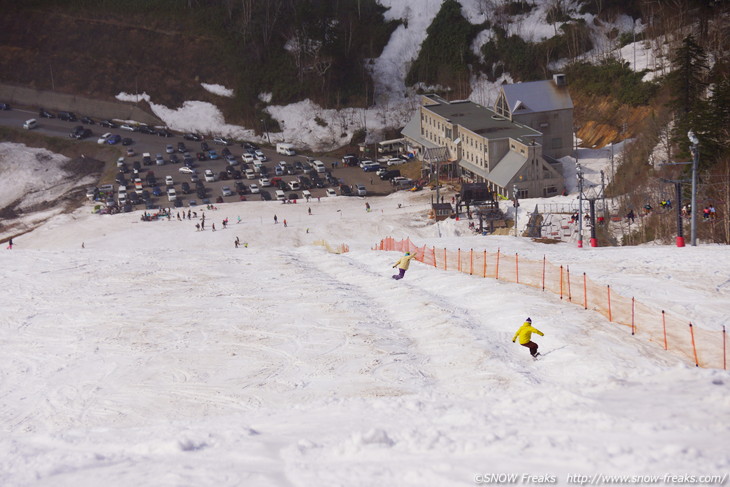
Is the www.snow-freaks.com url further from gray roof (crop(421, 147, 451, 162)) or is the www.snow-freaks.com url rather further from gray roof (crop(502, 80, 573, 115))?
gray roof (crop(502, 80, 573, 115))

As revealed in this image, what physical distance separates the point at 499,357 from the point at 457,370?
1.12 meters

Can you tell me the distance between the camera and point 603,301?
26.6 metres

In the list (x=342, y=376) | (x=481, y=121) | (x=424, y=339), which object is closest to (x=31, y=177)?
(x=481, y=121)

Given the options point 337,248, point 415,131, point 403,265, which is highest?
point 415,131

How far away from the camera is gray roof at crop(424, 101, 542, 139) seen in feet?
235

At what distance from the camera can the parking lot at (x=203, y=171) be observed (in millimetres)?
73812

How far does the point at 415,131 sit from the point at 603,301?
194 feet

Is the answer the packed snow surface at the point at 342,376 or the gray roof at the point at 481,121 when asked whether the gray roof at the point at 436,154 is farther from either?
the packed snow surface at the point at 342,376

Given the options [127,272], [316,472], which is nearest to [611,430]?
[316,472]

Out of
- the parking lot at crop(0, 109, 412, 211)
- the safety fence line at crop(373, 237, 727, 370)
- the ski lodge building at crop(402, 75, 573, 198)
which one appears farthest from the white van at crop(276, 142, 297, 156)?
the safety fence line at crop(373, 237, 727, 370)

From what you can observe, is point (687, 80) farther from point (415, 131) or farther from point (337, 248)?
point (337, 248)

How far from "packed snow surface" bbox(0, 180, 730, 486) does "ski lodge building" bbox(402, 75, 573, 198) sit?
88.5ft

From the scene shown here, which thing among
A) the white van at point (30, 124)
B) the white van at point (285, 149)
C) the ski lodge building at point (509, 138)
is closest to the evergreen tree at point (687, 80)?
the ski lodge building at point (509, 138)

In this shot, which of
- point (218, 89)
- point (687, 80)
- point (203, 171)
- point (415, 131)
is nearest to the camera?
point (687, 80)
